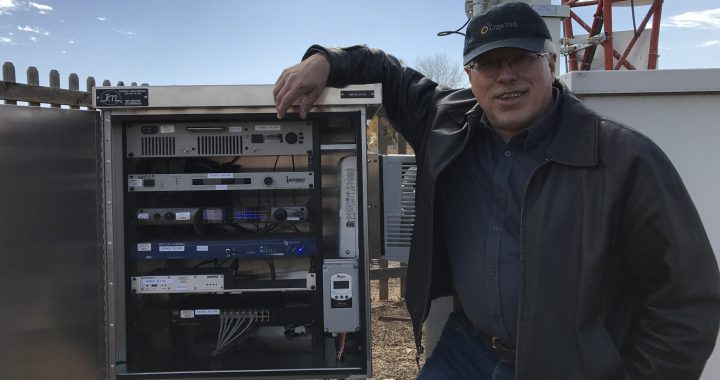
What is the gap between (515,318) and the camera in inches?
54.6

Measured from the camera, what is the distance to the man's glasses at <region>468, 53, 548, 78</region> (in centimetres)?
144

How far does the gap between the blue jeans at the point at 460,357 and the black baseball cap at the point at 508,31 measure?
0.85 metres

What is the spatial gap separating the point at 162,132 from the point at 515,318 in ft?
4.33

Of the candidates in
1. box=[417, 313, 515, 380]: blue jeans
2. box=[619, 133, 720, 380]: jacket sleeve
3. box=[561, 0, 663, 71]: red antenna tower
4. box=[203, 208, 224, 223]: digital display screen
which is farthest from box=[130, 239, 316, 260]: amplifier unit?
box=[561, 0, 663, 71]: red antenna tower

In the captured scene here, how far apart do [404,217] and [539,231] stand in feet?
2.48

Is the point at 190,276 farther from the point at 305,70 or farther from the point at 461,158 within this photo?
the point at 461,158

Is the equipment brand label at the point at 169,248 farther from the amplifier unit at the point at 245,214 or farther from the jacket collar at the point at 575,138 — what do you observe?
the jacket collar at the point at 575,138

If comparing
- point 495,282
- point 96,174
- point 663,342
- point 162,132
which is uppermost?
point 162,132

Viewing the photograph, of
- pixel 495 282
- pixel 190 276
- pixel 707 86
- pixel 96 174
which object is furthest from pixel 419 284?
pixel 96 174

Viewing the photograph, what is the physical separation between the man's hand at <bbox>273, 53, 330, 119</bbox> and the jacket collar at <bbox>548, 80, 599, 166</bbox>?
2.39ft

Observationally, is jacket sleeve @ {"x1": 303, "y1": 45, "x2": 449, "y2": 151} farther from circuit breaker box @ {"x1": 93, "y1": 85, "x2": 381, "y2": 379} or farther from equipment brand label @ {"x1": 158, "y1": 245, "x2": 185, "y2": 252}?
equipment brand label @ {"x1": 158, "y1": 245, "x2": 185, "y2": 252}

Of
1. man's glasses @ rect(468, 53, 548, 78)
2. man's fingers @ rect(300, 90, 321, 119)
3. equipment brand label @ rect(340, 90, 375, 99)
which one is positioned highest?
man's glasses @ rect(468, 53, 548, 78)

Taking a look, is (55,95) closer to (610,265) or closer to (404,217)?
(404,217)

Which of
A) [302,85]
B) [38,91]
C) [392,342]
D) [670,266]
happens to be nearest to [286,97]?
[302,85]
